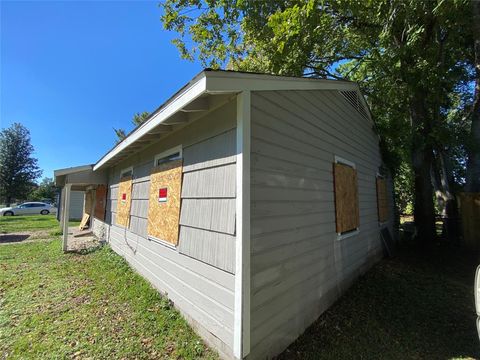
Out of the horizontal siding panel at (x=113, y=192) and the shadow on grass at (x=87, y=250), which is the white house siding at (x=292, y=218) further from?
the shadow on grass at (x=87, y=250)

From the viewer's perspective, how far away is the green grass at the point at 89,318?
308 centimetres

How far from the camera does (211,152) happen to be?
332cm

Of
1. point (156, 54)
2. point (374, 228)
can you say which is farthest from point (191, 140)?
point (156, 54)

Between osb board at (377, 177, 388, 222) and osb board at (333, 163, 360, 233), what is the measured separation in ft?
7.93

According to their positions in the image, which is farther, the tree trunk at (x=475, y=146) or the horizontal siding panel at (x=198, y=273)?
the tree trunk at (x=475, y=146)

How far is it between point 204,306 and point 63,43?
30.9 ft

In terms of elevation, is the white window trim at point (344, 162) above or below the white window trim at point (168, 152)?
below

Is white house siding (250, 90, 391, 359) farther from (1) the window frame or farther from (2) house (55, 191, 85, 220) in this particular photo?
(2) house (55, 191, 85, 220)

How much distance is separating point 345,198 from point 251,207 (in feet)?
9.72

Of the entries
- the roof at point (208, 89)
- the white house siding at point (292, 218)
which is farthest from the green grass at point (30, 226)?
the white house siding at point (292, 218)

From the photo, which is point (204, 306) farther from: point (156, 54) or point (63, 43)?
point (156, 54)

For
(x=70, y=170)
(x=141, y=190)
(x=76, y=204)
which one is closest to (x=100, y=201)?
(x=70, y=170)

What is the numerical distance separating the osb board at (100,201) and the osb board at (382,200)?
364 inches

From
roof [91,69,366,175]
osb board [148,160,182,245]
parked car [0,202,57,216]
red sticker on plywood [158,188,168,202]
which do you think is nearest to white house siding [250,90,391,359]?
roof [91,69,366,175]
